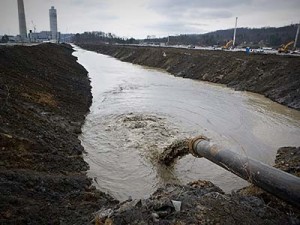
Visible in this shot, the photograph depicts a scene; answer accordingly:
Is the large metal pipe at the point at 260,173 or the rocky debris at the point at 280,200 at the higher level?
the large metal pipe at the point at 260,173

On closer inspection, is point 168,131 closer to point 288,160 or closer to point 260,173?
point 288,160

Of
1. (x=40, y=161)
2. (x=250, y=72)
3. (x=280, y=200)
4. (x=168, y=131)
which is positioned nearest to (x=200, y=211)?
A: (x=280, y=200)

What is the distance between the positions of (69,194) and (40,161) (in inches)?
83.9

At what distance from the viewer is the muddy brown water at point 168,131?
10.7 m

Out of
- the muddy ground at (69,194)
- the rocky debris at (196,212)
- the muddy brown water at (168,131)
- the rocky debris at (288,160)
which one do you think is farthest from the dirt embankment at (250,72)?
the rocky debris at (196,212)

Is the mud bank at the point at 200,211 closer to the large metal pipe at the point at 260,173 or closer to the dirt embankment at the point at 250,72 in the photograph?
the large metal pipe at the point at 260,173

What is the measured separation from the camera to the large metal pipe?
614 centimetres

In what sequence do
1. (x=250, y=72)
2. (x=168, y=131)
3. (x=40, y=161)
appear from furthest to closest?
(x=250, y=72)
(x=168, y=131)
(x=40, y=161)

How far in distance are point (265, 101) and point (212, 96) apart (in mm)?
4942

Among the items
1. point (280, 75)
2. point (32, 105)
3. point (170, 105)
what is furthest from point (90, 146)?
point (280, 75)

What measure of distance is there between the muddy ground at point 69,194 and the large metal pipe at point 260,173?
45 centimetres

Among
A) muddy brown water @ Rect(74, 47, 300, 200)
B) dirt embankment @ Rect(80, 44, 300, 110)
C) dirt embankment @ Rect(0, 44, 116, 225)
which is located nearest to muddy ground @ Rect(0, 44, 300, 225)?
dirt embankment @ Rect(0, 44, 116, 225)

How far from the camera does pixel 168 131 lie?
15.9m

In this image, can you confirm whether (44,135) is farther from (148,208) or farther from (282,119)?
(282,119)
